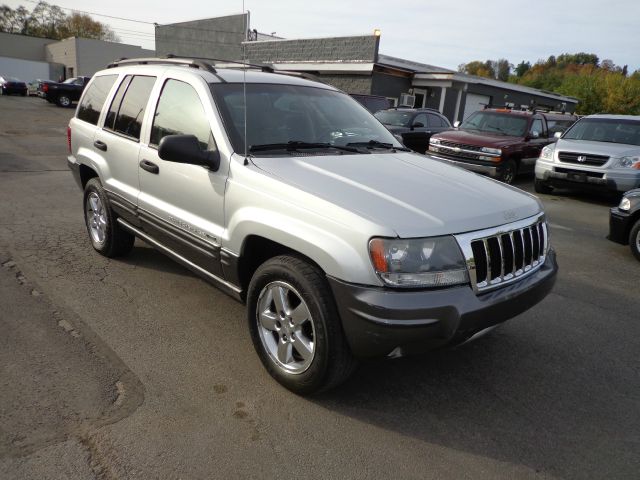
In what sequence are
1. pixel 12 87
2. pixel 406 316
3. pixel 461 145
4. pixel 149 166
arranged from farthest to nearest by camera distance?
1. pixel 12 87
2. pixel 461 145
3. pixel 149 166
4. pixel 406 316

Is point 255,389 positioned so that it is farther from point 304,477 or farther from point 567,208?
point 567,208

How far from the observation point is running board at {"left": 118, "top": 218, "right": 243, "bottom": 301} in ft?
10.8

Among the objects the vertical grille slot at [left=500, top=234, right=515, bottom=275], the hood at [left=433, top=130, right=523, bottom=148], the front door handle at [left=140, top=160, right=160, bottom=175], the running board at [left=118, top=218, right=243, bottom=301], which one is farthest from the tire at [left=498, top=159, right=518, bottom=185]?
the front door handle at [left=140, top=160, right=160, bottom=175]

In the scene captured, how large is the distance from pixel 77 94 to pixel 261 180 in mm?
29503

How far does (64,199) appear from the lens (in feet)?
24.4

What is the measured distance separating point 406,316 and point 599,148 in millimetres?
8984

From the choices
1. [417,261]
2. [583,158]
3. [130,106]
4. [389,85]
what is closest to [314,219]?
[417,261]

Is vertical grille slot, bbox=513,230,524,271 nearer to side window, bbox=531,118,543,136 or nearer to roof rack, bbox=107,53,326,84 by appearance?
roof rack, bbox=107,53,326,84

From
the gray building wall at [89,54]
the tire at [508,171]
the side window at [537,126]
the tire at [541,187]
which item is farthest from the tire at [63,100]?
the tire at [541,187]

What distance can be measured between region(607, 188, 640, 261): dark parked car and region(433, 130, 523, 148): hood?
15.8 feet

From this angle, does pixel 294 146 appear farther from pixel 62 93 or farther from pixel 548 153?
pixel 62 93

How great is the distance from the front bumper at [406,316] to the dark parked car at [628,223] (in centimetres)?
452

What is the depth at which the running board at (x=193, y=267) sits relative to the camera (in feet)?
10.8

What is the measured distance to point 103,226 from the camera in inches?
193
